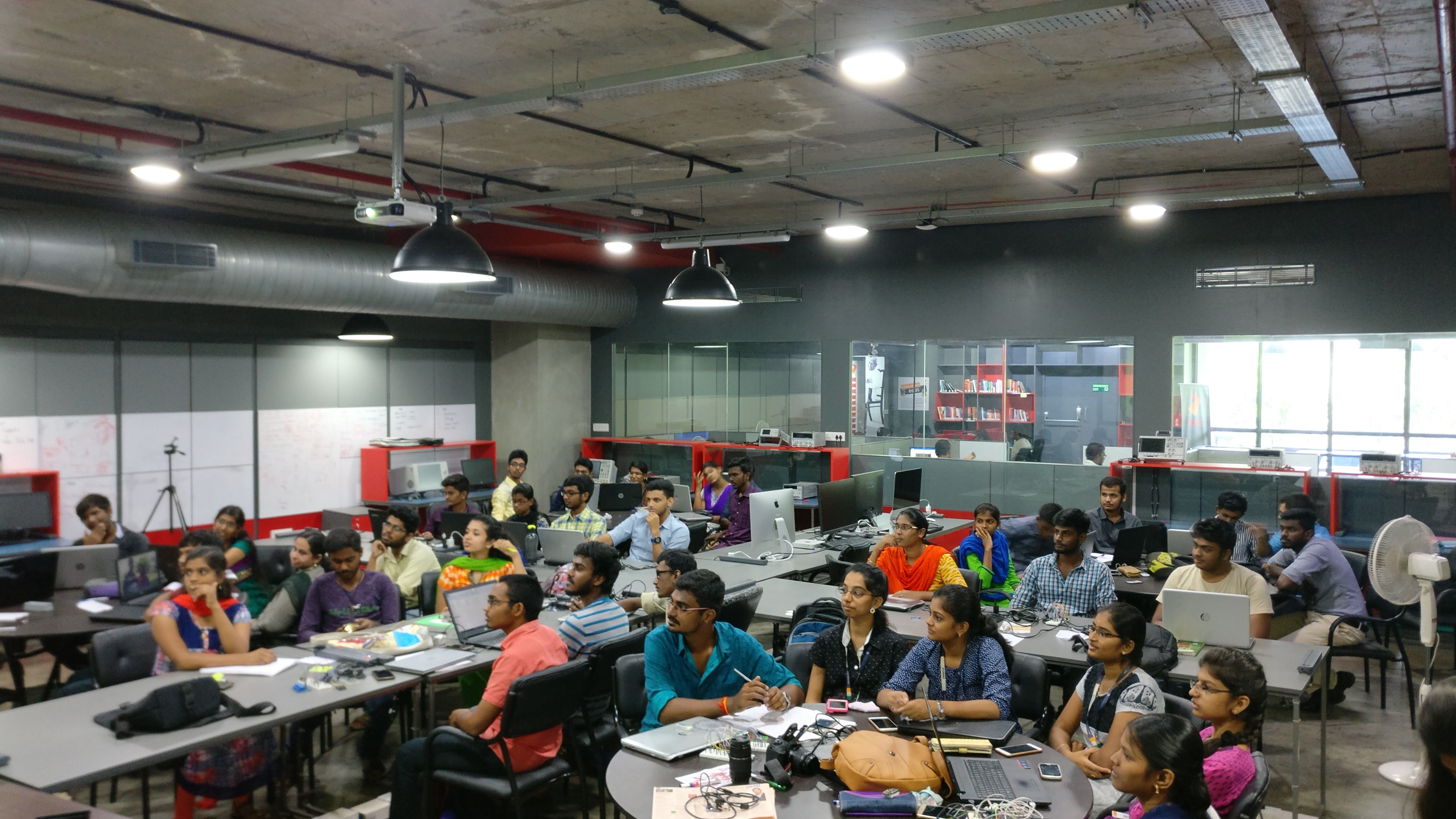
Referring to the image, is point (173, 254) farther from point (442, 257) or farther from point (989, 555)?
point (989, 555)

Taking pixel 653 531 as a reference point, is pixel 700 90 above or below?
above

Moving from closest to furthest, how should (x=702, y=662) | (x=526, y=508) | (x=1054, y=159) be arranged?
(x=702, y=662), (x=1054, y=159), (x=526, y=508)

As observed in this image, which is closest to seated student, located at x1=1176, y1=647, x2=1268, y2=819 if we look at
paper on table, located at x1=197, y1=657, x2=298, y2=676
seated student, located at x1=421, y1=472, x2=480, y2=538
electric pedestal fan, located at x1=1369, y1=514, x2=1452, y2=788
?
electric pedestal fan, located at x1=1369, y1=514, x2=1452, y2=788

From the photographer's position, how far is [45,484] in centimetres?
892

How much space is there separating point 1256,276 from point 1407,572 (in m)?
5.08

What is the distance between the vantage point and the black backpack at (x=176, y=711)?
376cm

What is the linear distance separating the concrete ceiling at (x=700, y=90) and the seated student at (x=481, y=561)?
8.57ft

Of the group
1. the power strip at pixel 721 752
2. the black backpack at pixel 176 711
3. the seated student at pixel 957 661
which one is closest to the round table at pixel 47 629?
the black backpack at pixel 176 711

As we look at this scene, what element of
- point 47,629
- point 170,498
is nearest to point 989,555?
point 47,629

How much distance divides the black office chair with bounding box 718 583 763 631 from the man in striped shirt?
518 millimetres

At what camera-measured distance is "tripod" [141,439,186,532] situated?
32.6ft

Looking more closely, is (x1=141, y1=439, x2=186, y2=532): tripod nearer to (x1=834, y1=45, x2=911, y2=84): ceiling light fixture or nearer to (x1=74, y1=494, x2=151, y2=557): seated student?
(x1=74, y1=494, x2=151, y2=557): seated student

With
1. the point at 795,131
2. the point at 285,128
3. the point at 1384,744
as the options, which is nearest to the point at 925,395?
the point at 795,131

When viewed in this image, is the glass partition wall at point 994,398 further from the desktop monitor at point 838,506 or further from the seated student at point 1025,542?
the seated student at point 1025,542
